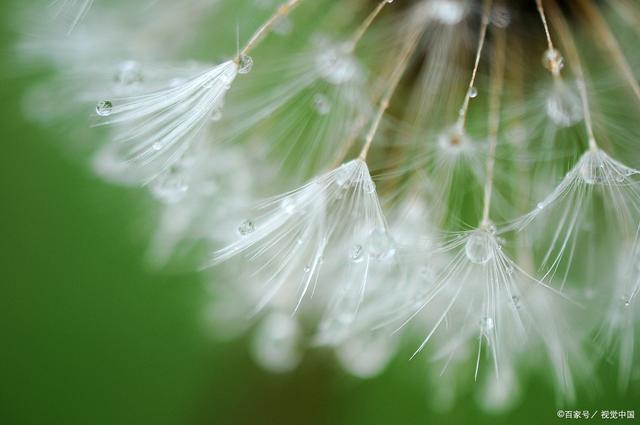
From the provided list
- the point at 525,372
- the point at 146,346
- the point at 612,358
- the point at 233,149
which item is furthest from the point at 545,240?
the point at 146,346

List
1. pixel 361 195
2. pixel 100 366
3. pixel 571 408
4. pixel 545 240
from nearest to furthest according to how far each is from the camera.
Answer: pixel 361 195 < pixel 545 240 < pixel 571 408 < pixel 100 366

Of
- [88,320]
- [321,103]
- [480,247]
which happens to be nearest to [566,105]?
[480,247]

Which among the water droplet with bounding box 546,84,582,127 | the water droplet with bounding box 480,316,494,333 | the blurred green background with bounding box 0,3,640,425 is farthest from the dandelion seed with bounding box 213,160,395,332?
the blurred green background with bounding box 0,3,640,425

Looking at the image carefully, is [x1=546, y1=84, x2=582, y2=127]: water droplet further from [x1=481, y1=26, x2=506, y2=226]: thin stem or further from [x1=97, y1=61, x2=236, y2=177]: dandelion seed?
[x1=97, y1=61, x2=236, y2=177]: dandelion seed

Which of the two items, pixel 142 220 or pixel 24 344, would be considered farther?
pixel 24 344

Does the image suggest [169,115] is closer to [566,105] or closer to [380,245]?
[380,245]

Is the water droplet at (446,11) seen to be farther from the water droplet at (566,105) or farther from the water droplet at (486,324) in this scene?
the water droplet at (486,324)

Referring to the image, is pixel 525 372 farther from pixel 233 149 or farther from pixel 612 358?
pixel 233 149
